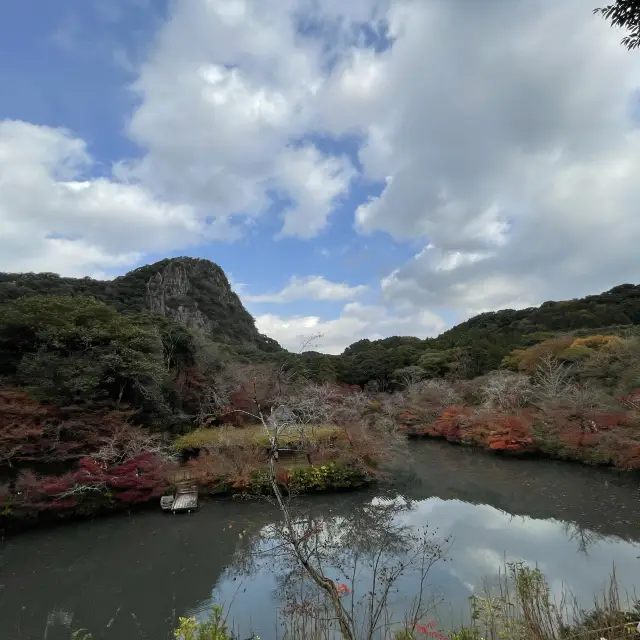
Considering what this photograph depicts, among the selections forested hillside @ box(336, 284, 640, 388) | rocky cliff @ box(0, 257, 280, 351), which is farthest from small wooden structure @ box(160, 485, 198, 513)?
rocky cliff @ box(0, 257, 280, 351)

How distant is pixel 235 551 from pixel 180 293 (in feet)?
155

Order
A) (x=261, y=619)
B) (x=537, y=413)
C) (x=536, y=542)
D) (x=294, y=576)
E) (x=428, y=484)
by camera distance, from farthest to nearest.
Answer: (x=537, y=413) < (x=428, y=484) < (x=536, y=542) < (x=294, y=576) < (x=261, y=619)

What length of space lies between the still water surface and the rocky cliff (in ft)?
101

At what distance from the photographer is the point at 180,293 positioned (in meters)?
52.7

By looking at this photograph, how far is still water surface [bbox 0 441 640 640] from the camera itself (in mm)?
6656

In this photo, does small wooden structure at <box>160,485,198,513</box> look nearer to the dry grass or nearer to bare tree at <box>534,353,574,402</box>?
the dry grass

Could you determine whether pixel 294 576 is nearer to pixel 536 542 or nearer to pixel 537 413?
pixel 536 542

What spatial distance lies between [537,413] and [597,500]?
6923mm

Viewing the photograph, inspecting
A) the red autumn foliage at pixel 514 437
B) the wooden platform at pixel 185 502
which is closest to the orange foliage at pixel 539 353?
the red autumn foliage at pixel 514 437

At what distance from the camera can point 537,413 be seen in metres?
18.3

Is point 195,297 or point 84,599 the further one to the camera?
point 195,297

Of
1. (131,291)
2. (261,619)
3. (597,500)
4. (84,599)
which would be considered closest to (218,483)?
(84,599)

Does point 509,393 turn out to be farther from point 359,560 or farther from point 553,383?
point 359,560

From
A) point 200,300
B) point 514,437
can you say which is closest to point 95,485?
point 514,437
